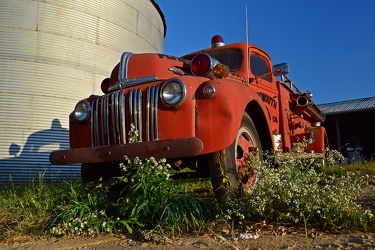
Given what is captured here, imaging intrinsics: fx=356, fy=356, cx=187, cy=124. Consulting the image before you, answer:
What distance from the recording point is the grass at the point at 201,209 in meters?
2.48

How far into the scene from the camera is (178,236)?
2523 millimetres

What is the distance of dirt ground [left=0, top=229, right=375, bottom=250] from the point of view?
2072mm

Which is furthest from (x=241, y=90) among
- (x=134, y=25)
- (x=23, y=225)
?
(x=134, y=25)

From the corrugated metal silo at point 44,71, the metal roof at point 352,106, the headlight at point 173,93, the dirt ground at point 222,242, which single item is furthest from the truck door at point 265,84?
the metal roof at point 352,106

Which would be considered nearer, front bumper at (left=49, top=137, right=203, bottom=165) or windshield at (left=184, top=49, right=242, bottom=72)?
front bumper at (left=49, top=137, right=203, bottom=165)

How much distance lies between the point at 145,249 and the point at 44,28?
8.39m

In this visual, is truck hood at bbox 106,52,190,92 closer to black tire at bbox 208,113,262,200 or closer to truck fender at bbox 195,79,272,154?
truck fender at bbox 195,79,272,154

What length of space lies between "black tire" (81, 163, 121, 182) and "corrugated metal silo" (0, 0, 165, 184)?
4111 millimetres

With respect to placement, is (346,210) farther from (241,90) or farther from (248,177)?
(241,90)

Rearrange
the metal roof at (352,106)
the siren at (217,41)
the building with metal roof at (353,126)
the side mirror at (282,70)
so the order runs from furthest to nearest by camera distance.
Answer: the building with metal roof at (353,126), the metal roof at (352,106), the siren at (217,41), the side mirror at (282,70)

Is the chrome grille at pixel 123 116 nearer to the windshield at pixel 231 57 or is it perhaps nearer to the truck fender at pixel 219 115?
the truck fender at pixel 219 115

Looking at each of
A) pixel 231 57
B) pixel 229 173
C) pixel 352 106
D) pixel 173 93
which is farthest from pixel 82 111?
pixel 352 106

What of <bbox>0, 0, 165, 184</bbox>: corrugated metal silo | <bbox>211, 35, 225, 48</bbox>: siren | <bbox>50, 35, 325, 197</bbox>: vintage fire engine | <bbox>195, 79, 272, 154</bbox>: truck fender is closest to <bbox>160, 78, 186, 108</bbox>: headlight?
<bbox>50, 35, 325, 197</bbox>: vintage fire engine

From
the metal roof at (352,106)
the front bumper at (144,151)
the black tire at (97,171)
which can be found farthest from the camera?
the metal roof at (352,106)
